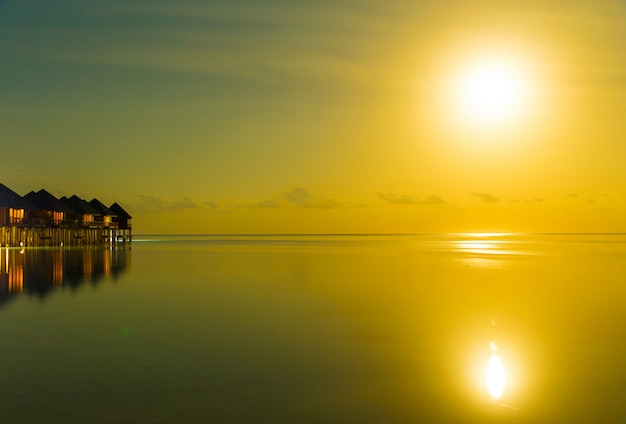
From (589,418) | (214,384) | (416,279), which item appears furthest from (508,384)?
(416,279)

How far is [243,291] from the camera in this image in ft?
87.9

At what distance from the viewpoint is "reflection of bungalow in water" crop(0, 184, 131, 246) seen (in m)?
75.5

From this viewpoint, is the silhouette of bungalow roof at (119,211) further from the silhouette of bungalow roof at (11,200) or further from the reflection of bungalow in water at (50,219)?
the silhouette of bungalow roof at (11,200)

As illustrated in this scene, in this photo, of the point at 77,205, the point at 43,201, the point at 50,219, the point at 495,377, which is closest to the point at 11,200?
the point at 43,201

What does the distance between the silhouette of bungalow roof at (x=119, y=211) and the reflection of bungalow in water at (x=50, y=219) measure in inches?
16.6

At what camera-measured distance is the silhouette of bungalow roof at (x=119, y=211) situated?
10769 cm

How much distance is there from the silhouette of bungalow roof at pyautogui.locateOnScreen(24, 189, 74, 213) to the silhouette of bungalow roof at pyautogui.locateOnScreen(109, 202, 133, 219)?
72.6ft

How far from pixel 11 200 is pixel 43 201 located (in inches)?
275

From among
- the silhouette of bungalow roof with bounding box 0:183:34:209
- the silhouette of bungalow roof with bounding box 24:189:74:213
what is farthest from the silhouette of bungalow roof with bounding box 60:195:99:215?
the silhouette of bungalow roof with bounding box 0:183:34:209

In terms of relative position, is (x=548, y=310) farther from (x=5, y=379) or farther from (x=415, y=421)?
(x=5, y=379)

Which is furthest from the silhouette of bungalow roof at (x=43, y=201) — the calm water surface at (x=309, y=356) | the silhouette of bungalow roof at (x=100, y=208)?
the calm water surface at (x=309, y=356)

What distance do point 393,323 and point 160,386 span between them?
9399 mm

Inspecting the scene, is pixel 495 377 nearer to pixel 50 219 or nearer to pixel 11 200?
pixel 11 200

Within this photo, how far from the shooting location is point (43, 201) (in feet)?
268
